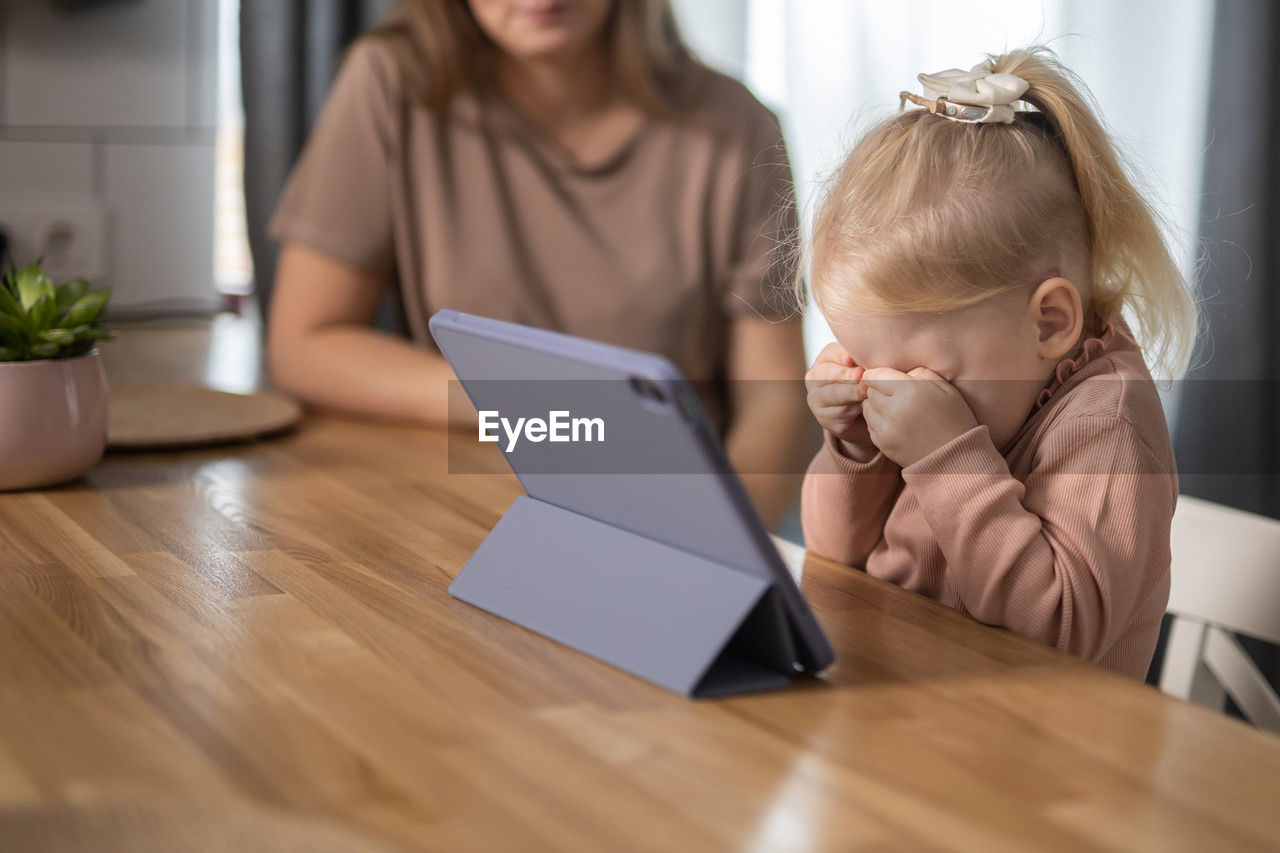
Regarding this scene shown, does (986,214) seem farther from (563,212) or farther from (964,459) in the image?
(563,212)

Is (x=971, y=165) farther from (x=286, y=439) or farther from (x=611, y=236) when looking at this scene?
(x=611, y=236)

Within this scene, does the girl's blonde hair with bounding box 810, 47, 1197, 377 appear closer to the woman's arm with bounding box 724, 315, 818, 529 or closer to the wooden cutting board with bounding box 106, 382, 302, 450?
the woman's arm with bounding box 724, 315, 818, 529

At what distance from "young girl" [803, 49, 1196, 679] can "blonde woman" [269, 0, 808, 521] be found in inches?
24.1

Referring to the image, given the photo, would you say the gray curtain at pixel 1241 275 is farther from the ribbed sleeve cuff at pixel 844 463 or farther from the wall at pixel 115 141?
the wall at pixel 115 141

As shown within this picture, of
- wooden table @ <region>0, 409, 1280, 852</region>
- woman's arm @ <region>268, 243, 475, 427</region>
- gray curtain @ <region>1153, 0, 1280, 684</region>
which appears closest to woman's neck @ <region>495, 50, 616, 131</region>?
woman's arm @ <region>268, 243, 475, 427</region>

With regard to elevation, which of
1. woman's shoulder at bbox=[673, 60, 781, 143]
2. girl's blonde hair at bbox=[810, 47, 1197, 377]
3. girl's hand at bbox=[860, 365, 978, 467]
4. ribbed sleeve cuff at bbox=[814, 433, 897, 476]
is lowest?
ribbed sleeve cuff at bbox=[814, 433, 897, 476]

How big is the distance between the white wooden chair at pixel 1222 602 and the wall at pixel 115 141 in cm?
175

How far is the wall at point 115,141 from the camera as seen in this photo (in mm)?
2059

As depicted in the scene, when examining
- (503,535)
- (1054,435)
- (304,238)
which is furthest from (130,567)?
(304,238)

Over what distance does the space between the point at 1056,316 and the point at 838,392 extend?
0.49 feet

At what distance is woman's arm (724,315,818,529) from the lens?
1262mm

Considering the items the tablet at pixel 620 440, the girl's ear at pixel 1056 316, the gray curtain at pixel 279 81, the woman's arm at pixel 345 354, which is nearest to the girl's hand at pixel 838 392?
the girl's ear at pixel 1056 316

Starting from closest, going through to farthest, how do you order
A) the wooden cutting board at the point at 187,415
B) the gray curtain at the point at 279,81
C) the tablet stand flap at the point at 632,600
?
the tablet stand flap at the point at 632,600
the wooden cutting board at the point at 187,415
the gray curtain at the point at 279,81

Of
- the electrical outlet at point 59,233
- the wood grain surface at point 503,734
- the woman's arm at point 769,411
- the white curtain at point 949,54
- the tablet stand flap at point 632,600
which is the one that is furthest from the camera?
the electrical outlet at point 59,233
